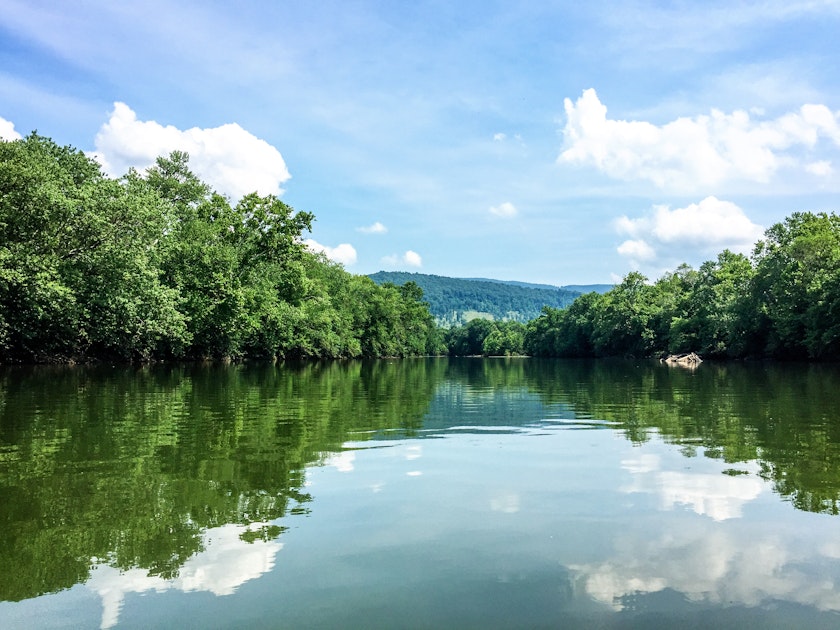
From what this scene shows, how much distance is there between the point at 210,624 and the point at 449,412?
607 inches

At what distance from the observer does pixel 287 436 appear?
44.1 ft

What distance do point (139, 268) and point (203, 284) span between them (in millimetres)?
13431

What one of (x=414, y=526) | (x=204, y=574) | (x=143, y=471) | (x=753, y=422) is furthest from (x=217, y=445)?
(x=753, y=422)

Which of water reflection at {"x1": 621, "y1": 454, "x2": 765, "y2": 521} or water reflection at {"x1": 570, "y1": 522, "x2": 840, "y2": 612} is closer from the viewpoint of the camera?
water reflection at {"x1": 570, "y1": 522, "x2": 840, "y2": 612}

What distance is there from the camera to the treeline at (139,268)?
3378cm

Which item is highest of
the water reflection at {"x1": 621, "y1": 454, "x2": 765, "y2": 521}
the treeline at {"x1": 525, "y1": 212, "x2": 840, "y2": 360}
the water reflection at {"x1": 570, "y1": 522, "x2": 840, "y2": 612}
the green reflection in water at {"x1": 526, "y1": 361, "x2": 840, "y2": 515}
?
the treeline at {"x1": 525, "y1": 212, "x2": 840, "y2": 360}

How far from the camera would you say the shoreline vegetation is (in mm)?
34750

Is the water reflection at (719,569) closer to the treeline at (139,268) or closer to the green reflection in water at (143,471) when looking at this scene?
the green reflection in water at (143,471)

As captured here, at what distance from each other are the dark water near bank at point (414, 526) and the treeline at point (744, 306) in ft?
171

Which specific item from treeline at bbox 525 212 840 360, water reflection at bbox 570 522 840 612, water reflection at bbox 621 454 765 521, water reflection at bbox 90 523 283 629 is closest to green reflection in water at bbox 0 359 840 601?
water reflection at bbox 90 523 283 629

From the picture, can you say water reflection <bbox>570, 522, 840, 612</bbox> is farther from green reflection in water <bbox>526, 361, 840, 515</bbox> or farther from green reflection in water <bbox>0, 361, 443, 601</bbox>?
green reflection in water <bbox>0, 361, 443, 601</bbox>

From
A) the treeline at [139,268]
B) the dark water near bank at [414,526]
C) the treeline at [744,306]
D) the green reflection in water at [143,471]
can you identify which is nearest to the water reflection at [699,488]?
the dark water near bank at [414,526]

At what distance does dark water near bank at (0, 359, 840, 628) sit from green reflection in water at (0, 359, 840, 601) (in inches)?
2.2

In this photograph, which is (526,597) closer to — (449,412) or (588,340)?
(449,412)
